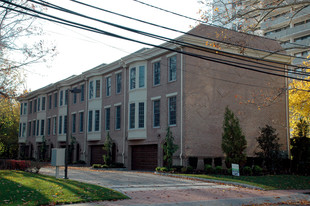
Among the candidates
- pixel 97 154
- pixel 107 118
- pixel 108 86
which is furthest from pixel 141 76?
pixel 97 154

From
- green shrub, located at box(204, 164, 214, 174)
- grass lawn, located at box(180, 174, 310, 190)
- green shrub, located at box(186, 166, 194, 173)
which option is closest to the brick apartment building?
green shrub, located at box(186, 166, 194, 173)

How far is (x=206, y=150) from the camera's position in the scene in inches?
1024

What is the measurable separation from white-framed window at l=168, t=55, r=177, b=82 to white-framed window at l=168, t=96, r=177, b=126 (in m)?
1.55

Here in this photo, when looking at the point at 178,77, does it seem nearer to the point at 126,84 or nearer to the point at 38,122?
the point at 126,84

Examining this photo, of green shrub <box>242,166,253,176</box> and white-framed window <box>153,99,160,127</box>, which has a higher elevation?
white-framed window <box>153,99,160,127</box>

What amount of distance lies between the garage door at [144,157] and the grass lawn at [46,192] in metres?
13.9

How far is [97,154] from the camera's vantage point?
3559cm

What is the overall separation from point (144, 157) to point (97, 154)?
8.15 meters

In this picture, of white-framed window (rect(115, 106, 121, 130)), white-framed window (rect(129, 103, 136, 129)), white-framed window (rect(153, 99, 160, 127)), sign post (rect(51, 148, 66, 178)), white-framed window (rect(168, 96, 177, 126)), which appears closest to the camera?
sign post (rect(51, 148, 66, 178))

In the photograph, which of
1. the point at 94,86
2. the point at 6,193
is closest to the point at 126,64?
the point at 94,86

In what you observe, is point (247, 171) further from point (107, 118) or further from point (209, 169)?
point (107, 118)

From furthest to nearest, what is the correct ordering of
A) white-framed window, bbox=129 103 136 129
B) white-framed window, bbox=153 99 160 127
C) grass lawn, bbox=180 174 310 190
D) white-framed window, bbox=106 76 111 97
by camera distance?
1. white-framed window, bbox=106 76 111 97
2. white-framed window, bbox=129 103 136 129
3. white-framed window, bbox=153 99 160 127
4. grass lawn, bbox=180 174 310 190

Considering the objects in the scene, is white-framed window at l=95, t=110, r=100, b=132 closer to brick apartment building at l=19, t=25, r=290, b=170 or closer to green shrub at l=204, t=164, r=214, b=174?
brick apartment building at l=19, t=25, r=290, b=170

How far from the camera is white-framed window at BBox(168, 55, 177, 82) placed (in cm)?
2671
